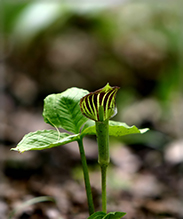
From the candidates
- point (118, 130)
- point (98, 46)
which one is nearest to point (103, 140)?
point (118, 130)

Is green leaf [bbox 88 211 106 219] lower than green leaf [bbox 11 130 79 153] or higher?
lower

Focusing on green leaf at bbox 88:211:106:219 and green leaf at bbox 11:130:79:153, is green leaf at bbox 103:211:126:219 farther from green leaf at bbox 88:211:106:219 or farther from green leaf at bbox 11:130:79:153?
green leaf at bbox 11:130:79:153

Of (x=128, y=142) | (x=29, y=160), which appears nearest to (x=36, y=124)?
(x=128, y=142)

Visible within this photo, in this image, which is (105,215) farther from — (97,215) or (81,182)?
(81,182)

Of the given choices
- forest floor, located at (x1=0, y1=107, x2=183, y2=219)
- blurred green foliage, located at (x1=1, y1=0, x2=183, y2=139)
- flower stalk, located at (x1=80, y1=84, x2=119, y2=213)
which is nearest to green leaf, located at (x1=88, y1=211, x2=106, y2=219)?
flower stalk, located at (x1=80, y1=84, x2=119, y2=213)

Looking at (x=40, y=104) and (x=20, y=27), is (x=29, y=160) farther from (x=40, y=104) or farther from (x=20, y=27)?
(x=20, y=27)

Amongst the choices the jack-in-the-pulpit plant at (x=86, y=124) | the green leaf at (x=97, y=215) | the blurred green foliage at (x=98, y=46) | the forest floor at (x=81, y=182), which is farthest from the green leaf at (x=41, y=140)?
the blurred green foliage at (x=98, y=46)

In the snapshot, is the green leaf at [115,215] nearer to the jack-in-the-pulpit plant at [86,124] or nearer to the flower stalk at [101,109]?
the jack-in-the-pulpit plant at [86,124]
